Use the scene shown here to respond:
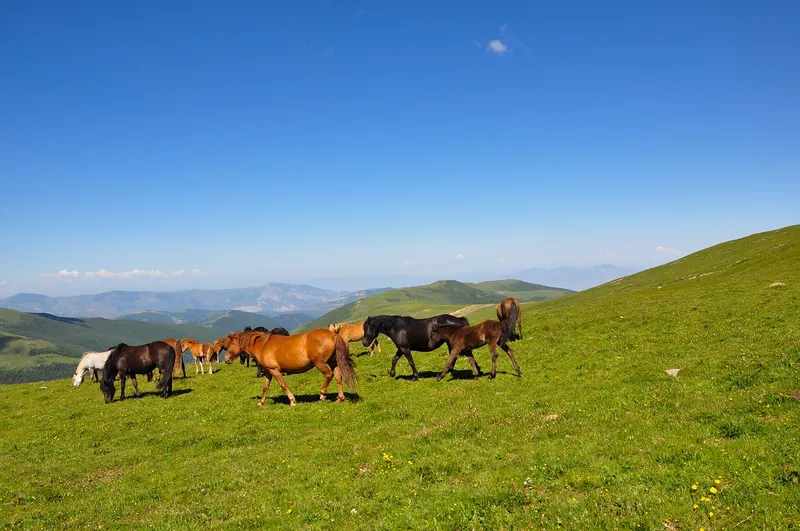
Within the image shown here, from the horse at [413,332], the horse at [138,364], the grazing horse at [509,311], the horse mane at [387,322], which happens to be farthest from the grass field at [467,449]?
the grazing horse at [509,311]

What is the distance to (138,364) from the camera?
25250 millimetres

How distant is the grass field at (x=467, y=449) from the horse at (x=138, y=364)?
133 centimetres

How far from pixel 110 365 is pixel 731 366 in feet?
102

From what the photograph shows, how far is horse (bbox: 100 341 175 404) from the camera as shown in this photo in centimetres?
2483

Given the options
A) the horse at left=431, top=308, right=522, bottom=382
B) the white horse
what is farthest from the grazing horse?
the white horse

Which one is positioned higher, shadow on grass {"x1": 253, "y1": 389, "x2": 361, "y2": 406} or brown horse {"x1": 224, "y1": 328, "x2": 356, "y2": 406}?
brown horse {"x1": 224, "y1": 328, "x2": 356, "y2": 406}

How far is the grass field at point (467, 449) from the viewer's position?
343 inches

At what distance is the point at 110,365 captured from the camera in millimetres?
25328

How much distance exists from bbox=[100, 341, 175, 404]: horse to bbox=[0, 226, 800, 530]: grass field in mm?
1332

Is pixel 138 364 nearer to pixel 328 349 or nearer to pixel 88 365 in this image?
pixel 88 365

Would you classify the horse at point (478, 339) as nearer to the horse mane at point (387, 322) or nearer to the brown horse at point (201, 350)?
the horse mane at point (387, 322)

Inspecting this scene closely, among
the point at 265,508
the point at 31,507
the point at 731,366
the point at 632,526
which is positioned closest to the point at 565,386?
the point at 731,366

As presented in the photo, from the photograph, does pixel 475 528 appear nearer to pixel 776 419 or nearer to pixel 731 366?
pixel 776 419

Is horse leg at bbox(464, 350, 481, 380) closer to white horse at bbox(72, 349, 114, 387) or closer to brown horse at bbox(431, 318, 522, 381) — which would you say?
brown horse at bbox(431, 318, 522, 381)
